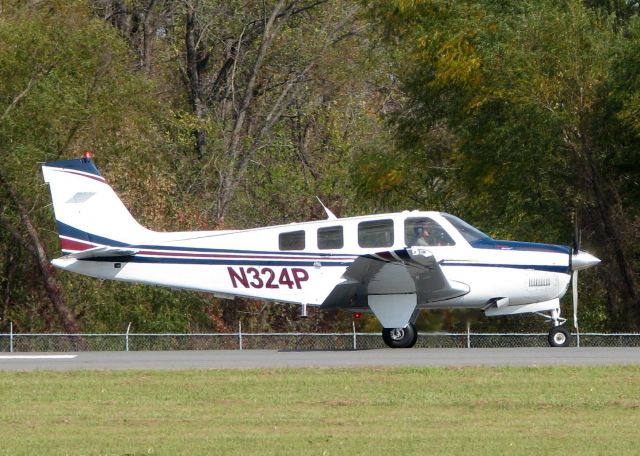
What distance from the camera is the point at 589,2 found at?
28828 millimetres

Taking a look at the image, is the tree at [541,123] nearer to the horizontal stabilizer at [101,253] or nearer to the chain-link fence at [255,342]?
the chain-link fence at [255,342]

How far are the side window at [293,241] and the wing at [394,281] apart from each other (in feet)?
2.92

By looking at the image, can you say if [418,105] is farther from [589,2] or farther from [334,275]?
[334,275]

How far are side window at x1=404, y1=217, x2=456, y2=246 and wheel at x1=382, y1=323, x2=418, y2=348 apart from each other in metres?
1.50

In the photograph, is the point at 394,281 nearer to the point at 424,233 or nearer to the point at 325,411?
the point at 424,233

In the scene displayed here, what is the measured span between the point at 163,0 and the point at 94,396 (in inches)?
983

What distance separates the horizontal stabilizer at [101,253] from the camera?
19922mm

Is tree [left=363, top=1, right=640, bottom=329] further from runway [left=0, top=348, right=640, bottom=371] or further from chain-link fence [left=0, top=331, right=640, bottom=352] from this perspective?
runway [left=0, top=348, right=640, bottom=371]

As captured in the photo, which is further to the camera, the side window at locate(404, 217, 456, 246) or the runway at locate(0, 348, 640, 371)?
the side window at locate(404, 217, 456, 246)

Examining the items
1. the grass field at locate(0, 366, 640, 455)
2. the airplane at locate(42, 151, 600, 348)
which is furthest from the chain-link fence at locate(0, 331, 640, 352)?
the grass field at locate(0, 366, 640, 455)

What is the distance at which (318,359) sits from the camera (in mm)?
17562

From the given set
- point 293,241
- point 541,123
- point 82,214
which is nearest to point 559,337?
point 293,241

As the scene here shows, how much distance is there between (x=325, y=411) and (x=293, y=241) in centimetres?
804

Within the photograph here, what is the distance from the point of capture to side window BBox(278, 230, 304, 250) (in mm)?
19531
